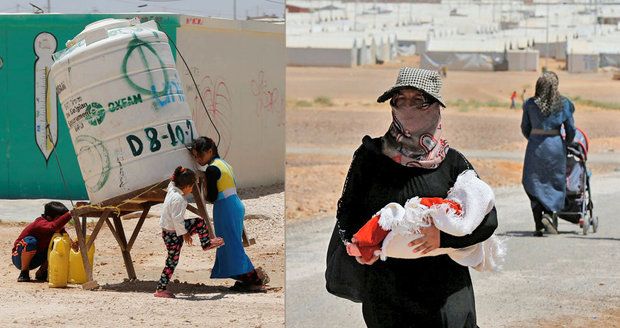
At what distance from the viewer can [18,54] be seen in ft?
19.5

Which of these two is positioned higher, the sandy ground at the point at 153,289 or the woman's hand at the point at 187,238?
the woman's hand at the point at 187,238

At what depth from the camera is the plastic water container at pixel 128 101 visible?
573cm

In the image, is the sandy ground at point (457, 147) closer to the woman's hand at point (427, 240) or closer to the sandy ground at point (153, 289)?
the sandy ground at point (153, 289)

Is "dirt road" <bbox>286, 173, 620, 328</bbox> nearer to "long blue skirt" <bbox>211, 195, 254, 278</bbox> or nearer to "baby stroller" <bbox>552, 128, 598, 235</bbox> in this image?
"baby stroller" <bbox>552, 128, 598, 235</bbox>

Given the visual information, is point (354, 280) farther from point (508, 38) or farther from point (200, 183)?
point (508, 38)

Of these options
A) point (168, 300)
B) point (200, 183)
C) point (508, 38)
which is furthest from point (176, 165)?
point (508, 38)

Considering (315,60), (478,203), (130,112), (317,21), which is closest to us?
(478,203)

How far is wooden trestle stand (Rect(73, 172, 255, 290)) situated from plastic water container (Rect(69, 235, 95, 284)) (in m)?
0.02

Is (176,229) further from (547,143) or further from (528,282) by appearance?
(547,143)

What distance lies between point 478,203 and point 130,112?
2.11 m

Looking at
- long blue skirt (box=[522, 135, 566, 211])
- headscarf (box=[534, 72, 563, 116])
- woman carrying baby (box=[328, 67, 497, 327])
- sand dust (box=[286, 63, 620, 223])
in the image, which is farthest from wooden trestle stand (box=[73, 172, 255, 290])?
sand dust (box=[286, 63, 620, 223])

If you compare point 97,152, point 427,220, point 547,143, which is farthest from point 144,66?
point 547,143

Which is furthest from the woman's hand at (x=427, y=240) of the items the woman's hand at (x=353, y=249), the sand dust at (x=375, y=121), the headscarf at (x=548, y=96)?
the sand dust at (x=375, y=121)

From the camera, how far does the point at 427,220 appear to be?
13.3 ft
